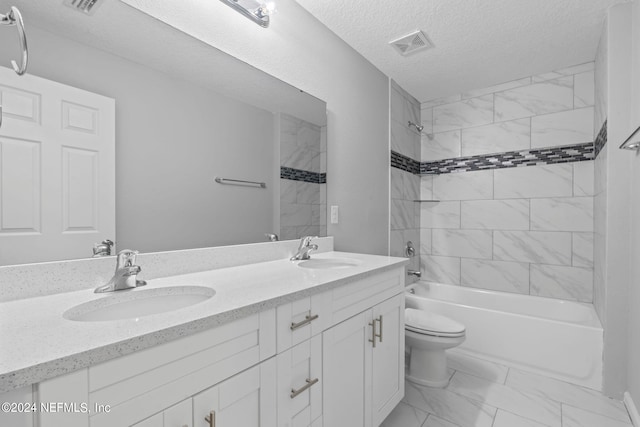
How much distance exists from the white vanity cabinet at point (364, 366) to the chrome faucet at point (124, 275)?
683mm

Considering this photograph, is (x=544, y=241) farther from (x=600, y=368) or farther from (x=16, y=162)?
(x=16, y=162)

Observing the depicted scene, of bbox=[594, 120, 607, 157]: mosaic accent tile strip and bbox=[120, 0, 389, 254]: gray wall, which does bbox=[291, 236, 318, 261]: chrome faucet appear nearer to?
bbox=[120, 0, 389, 254]: gray wall

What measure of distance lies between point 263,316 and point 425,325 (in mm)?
1527

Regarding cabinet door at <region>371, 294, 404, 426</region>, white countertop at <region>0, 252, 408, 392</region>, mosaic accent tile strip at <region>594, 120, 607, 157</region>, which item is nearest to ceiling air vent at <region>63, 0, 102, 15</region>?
white countertop at <region>0, 252, 408, 392</region>

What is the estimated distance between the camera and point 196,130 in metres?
1.30

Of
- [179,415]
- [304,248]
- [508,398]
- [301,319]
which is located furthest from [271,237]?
[508,398]

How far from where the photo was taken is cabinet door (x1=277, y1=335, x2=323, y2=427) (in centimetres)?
93

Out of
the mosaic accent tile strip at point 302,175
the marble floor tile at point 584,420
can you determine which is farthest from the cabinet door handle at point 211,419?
the marble floor tile at point 584,420

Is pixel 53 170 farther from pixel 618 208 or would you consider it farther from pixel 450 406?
pixel 618 208

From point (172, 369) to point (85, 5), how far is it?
119cm

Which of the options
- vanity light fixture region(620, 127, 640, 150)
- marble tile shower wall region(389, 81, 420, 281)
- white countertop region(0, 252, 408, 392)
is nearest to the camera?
white countertop region(0, 252, 408, 392)

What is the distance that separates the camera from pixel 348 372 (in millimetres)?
1235

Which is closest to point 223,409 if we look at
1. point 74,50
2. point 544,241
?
point 74,50

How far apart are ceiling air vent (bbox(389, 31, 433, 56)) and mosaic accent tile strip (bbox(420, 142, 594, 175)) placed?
4.10 feet
